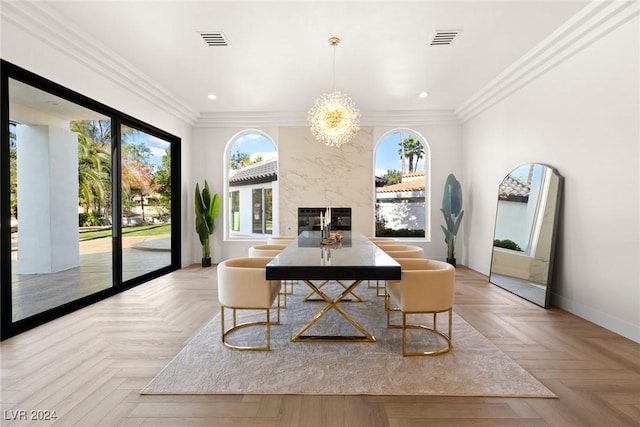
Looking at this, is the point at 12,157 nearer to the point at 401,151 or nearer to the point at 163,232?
the point at 163,232

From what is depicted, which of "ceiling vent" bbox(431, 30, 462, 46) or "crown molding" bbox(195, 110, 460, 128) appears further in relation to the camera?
"crown molding" bbox(195, 110, 460, 128)

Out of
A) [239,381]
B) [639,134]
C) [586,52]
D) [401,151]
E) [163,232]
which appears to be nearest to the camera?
[239,381]

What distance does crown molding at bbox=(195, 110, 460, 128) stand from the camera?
641 cm

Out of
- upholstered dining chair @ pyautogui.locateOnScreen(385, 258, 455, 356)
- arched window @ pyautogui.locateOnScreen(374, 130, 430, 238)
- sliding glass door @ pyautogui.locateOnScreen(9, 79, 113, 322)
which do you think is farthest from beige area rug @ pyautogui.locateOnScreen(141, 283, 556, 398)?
arched window @ pyautogui.locateOnScreen(374, 130, 430, 238)

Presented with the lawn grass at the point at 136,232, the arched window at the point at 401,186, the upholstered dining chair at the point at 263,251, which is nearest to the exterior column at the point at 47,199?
the lawn grass at the point at 136,232

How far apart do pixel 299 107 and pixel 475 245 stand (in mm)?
4397

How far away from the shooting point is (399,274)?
85.6 inches

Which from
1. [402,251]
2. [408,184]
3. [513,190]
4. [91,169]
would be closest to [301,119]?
[408,184]

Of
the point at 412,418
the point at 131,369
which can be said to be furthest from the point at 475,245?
the point at 131,369

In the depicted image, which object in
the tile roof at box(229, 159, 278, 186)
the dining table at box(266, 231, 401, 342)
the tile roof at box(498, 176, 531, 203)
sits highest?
the tile roof at box(229, 159, 278, 186)

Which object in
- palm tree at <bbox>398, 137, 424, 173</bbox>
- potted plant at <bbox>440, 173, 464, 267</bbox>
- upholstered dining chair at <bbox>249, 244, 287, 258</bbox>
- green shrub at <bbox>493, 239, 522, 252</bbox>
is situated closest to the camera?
upholstered dining chair at <bbox>249, 244, 287, 258</bbox>

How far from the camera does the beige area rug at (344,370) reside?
2027 millimetres

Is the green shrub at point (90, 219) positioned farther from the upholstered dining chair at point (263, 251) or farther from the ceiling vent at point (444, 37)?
the ceiling vent at point (444, 37)

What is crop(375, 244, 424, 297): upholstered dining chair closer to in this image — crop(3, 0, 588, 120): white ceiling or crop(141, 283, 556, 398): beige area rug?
crop(141, 283, 556, 398): beige area rug
